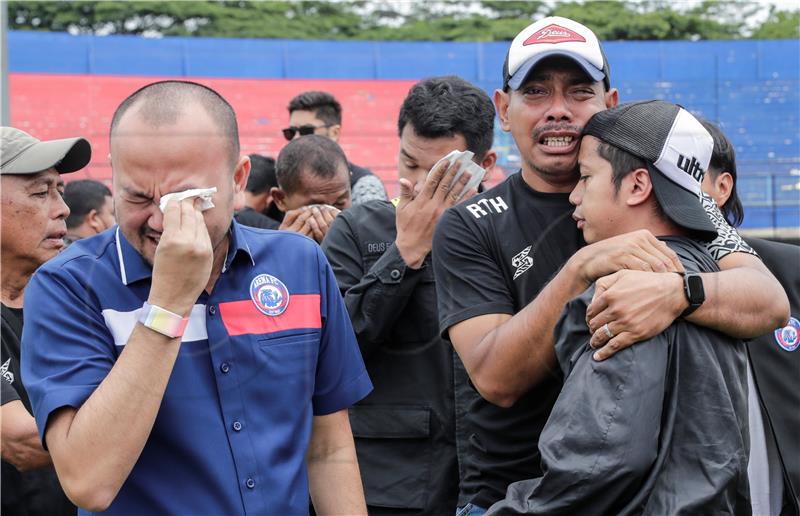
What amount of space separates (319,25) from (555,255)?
7.82 meters

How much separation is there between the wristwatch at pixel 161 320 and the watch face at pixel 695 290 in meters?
0.93

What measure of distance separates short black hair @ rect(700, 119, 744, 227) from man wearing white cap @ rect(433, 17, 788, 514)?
25.7 inches

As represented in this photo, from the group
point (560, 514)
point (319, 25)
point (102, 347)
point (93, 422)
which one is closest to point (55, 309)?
point (102, 347)

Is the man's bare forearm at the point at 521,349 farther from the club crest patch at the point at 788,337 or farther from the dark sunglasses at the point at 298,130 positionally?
the dark sunglasses at the point at 298,130

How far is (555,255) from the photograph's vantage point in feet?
6.91

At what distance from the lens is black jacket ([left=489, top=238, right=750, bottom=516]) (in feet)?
5.03

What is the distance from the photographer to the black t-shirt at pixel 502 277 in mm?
2053

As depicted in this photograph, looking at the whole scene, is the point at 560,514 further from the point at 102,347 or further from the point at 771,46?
the point at 771,46

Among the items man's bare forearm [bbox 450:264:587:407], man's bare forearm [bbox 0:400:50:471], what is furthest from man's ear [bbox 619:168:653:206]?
man's bare forearm [bbox 0:400:50:471]

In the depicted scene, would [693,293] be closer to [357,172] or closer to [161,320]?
[161,320]

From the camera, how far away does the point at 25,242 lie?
8.49ft

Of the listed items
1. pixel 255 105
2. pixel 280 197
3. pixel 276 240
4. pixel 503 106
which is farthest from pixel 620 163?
pixel 255 105

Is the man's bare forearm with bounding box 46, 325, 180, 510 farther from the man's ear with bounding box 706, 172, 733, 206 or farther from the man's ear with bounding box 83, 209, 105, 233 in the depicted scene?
the man's ear with bounding box 83, 209, 105, 233

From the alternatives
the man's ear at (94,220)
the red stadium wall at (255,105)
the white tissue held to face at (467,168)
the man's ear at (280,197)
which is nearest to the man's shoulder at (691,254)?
the white tissue held to face at (467,168)
